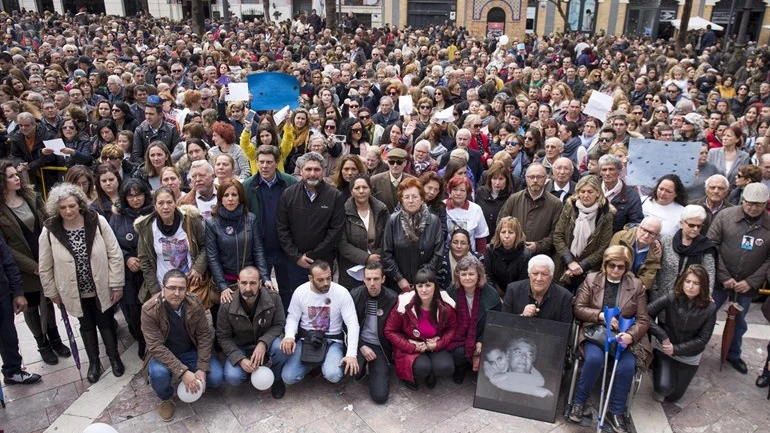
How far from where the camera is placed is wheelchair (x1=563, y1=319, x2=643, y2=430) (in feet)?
15.5

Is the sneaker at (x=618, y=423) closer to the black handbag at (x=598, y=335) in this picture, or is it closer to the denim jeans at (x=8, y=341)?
the black handbag at (x=598, y=335)

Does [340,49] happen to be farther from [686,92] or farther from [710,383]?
[710,383]

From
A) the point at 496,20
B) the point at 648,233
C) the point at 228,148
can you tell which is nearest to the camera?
the point at 648,233

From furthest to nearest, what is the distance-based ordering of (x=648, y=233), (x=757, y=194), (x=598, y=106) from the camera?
1. (x=598, y=106)
2. (x=757, y=194)
3. (x=648, y=233)

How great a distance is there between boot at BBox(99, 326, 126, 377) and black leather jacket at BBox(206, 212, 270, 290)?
3.41 ft

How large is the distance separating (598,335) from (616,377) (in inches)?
13.9

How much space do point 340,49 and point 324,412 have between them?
13984 mm

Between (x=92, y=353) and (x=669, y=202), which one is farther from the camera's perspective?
(x=669, y=202)

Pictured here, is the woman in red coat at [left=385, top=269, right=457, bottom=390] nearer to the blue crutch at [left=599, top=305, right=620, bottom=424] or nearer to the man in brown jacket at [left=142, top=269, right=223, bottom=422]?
the blue crutch at [left=599, top=305, right=620, bottom=424]

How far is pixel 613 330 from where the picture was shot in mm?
4734

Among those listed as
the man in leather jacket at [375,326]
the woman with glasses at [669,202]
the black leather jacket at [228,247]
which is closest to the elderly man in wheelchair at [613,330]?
the woman with glasses at [669,202]

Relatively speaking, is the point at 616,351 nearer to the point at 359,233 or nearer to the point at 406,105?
the point at 359,233

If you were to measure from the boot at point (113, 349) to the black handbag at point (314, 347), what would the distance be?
68.1 inches

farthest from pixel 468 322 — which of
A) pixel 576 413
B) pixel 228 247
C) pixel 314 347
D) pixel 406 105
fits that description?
pixel 406 105
